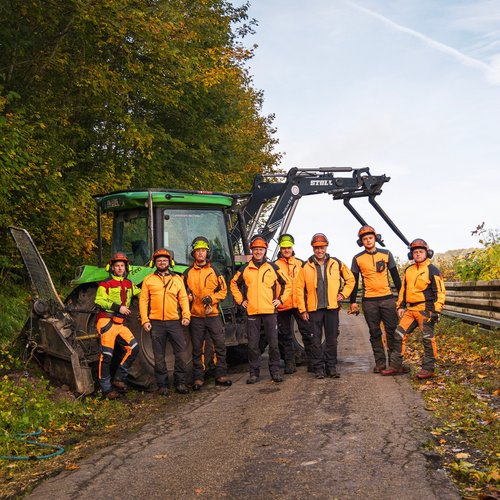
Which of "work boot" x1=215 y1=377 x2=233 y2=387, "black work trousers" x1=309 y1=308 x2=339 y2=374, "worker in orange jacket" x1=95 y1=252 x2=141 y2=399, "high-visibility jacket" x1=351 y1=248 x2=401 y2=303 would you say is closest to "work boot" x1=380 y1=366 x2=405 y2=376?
"black work trousers" x1=309 y1=308 x2=339 y2=374

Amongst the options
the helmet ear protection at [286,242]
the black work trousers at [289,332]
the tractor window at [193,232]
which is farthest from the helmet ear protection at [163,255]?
the black work trousers at [289,332]

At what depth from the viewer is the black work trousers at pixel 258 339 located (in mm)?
9508

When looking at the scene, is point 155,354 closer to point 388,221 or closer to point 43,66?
point 388,221

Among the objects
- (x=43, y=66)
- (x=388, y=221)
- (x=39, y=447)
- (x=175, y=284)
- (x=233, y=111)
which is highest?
(x=233, y=111)

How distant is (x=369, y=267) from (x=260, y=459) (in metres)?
5.00

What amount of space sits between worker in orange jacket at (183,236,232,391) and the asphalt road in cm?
106

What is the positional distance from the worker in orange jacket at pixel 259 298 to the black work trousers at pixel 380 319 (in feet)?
4.50

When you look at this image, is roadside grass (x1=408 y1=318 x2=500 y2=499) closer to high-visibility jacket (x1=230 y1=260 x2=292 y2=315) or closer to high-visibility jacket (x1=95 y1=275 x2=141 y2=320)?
high-visibility jacket (x1=230 y1=260 x2=292 y2=315)

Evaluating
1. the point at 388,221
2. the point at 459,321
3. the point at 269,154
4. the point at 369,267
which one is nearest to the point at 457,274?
the point at 459,321

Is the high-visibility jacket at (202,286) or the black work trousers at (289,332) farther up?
the high-visibility jacket at (202,286)

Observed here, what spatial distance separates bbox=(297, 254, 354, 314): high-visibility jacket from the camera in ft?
32.4

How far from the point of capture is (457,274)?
16.0m

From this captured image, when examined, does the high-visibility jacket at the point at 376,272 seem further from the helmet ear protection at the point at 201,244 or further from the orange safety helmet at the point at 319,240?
the helmet ear protection at the point at 201,244

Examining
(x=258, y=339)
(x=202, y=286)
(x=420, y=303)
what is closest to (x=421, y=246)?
(x=420, y=303)
